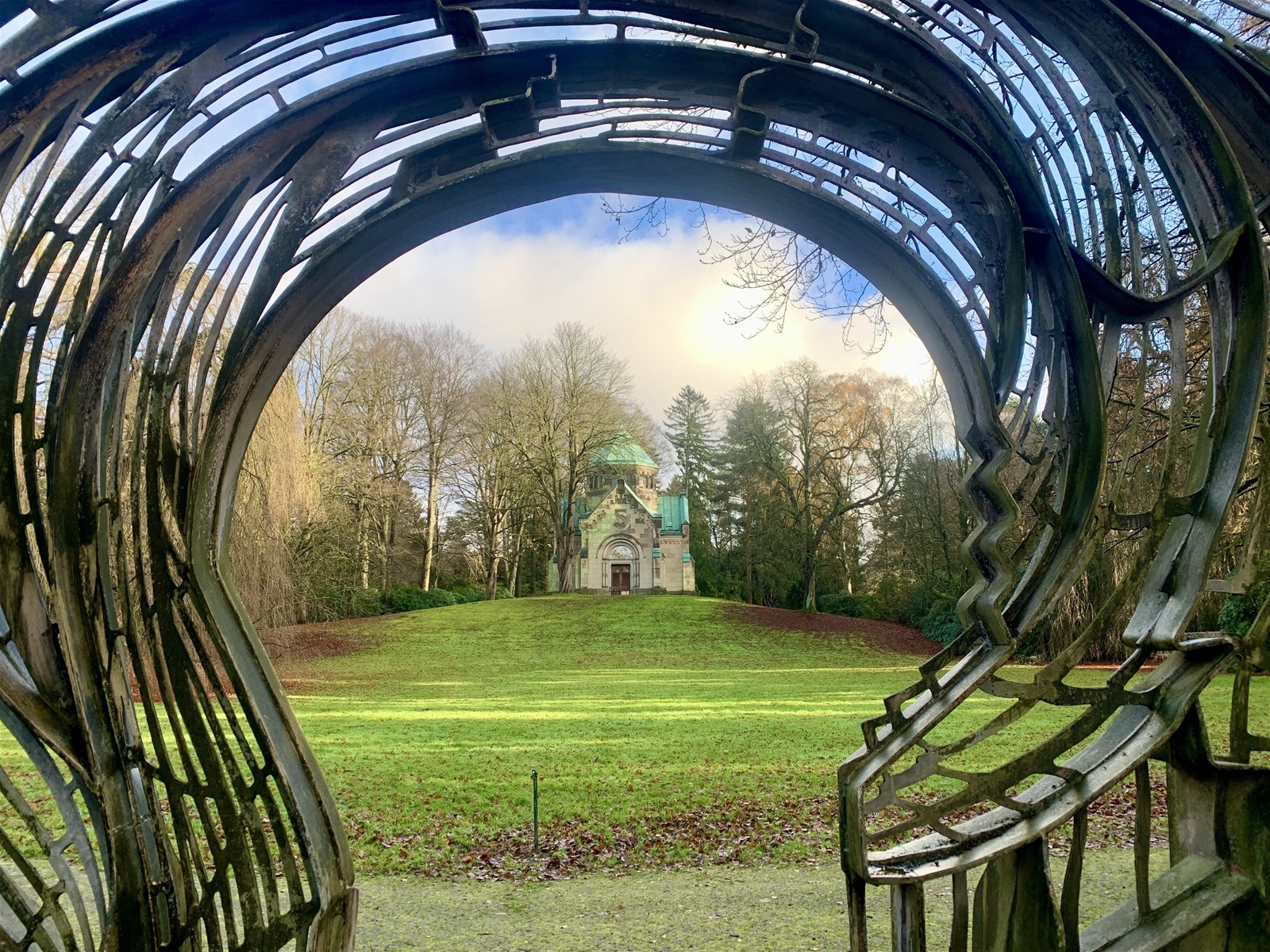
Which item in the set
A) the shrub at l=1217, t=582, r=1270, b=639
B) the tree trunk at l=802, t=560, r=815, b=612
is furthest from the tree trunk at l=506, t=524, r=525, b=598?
the shrub at l=1217, t=582, r=1270, b=639

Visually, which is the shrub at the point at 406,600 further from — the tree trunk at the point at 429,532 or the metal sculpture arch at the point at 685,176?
the metal sculpture arch at the point at 685,176

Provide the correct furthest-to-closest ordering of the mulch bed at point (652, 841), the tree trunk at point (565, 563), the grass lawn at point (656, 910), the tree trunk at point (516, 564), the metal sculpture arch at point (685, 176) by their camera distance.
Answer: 1. the tree trunk at point (516, 564)
2. the tree trunk at point (565, 563)
3. the mulch bed at point (652, 841)
4. the grass lawn at point (656, 910)
5. the metal sculpture arch at point (685, 176)

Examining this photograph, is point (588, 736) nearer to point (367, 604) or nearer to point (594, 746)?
point (594, 746)

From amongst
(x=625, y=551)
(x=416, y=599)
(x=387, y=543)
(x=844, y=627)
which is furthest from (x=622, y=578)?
(x=844, y=627)

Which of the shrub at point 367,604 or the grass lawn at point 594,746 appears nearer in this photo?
the grass lawn at point 594,746

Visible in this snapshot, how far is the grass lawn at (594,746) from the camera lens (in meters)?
8.16

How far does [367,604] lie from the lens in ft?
120

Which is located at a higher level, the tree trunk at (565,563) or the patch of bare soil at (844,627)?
the tree trunk at (565,563)

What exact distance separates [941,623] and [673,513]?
19.6 m

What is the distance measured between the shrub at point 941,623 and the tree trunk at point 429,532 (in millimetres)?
21445

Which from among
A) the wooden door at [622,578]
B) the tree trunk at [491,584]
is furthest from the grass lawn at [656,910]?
the wooden door at [622,578]

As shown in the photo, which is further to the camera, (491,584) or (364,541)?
(491,584)

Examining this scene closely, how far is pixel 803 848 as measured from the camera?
25.8 feet

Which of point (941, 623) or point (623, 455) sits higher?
point (623, 455)
